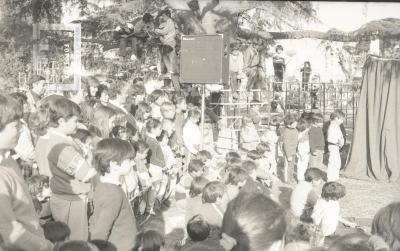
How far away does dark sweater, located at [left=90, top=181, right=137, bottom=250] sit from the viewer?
2.94 m

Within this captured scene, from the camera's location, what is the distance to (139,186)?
18.8ft

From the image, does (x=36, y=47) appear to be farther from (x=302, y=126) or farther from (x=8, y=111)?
(x=8, y=111)

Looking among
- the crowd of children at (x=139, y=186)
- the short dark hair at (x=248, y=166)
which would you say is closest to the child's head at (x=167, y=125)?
the crowd of children at (x=139, y=186)

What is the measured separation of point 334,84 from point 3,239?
14291mm

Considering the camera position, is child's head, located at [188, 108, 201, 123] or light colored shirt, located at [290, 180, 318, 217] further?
child's head, located at [188, 108, 201, 123]

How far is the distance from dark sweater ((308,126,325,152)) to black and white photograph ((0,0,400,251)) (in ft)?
0.06

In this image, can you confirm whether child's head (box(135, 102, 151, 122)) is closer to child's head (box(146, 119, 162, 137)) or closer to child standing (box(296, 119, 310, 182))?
child's head (box(146, 119, 162, 137))

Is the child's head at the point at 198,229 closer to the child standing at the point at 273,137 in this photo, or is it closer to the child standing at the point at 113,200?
the child standing at the point at 113,200

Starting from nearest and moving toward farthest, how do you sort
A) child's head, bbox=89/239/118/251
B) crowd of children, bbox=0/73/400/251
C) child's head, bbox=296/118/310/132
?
1. crowd of children, bbox=0/73/400/251
2. child's head, bbox=89/239/118/251
3. child's head, bbox=296/118/310/132

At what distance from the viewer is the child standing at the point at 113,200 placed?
9.70 ft

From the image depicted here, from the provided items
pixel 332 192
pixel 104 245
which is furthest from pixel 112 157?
pixel 332 192

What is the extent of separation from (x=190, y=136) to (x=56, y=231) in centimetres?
424

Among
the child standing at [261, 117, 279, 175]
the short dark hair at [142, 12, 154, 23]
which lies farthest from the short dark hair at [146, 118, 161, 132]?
the short dark hair at [142, 12, 154, 23]

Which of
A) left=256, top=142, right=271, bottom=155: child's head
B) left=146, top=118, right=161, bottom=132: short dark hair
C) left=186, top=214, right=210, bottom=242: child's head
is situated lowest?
left=186, top=214, right=210, bottom=242: child's head
